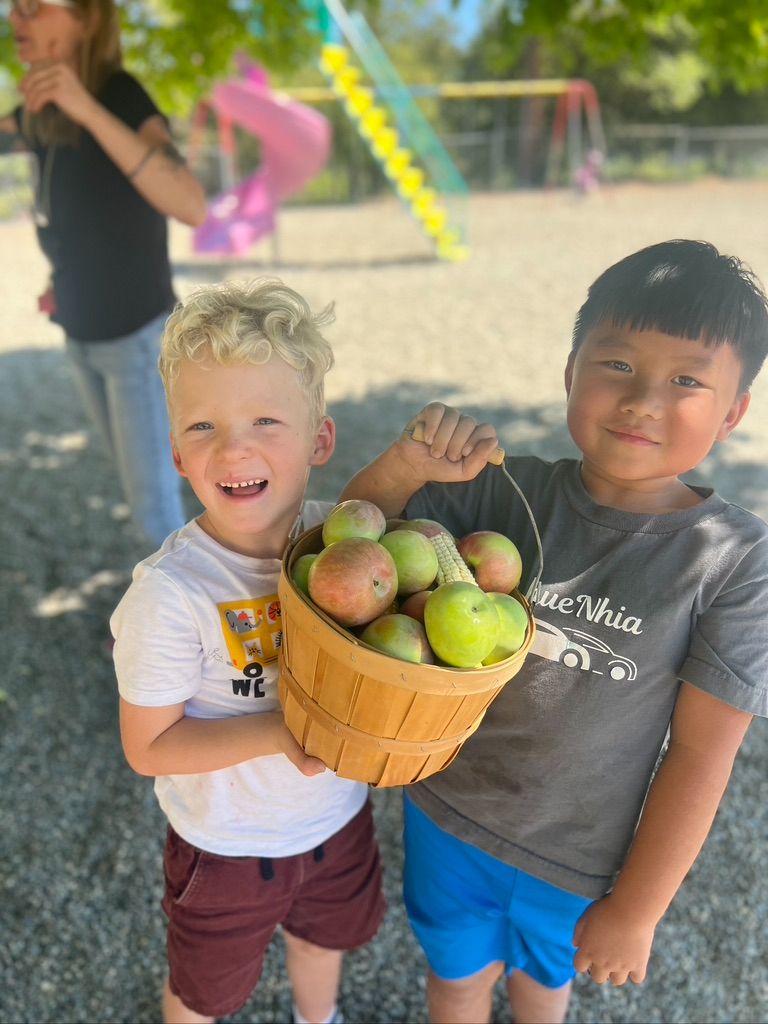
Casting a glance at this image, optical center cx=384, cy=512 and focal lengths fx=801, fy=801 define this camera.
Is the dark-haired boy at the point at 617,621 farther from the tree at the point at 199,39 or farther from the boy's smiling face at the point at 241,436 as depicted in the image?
the tree at the point at 199,39

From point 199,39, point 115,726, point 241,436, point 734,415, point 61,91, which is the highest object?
point 199,39

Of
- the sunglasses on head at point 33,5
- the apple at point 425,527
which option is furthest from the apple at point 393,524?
the sunglasses on head at point 33,5

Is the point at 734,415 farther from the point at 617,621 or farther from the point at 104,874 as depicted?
the point at 104,874

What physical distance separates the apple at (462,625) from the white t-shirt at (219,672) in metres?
0.47

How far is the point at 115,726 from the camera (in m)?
3.34

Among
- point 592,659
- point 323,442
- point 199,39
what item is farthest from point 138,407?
point 199,39

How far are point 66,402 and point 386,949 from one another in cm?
622

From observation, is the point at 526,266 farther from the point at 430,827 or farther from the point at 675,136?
the point at 675,136

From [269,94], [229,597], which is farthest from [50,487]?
[269,94]

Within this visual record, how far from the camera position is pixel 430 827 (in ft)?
5.87

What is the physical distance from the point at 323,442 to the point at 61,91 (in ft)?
6.81

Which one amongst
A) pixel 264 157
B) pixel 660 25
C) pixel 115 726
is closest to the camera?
pixel 115 726

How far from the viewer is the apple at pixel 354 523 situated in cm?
131

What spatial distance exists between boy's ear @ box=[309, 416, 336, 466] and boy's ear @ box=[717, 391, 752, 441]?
72cm
